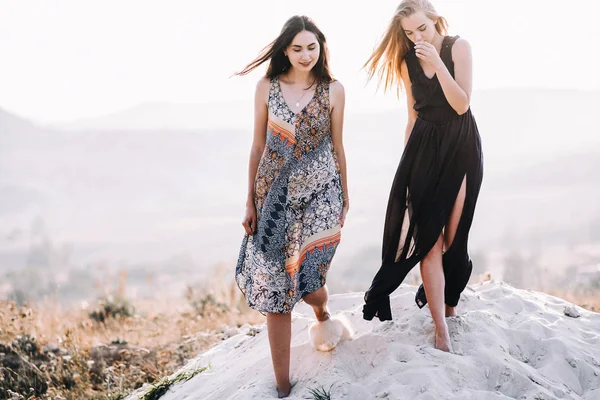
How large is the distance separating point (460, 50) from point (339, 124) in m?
0.80

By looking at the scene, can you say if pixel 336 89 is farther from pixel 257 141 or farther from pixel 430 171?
pixel 430 171

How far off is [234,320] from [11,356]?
6.98 ft

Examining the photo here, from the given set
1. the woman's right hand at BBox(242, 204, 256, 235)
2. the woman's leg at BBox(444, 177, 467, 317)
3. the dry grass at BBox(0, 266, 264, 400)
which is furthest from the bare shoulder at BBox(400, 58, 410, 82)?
the dry grass at BBox(0, 266, 264, 400)

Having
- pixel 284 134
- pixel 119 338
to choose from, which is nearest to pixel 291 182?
pixel 284 134

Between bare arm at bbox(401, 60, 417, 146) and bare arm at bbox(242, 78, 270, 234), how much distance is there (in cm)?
84

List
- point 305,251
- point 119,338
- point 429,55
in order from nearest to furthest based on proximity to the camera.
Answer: point 429,55
point 305,251
point 119,338

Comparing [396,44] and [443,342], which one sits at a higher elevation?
[396,44]

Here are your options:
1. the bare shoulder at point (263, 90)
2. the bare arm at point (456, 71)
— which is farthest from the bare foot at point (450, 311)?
the bare shoulder at point (263, 90)

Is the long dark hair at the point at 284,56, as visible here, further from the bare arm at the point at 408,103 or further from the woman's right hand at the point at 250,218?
the woman's right hand at the point at 250,218

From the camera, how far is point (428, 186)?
3.86m

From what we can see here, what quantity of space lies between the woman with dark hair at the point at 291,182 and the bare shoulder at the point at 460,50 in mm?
677

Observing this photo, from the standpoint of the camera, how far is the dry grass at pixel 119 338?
17.9ft

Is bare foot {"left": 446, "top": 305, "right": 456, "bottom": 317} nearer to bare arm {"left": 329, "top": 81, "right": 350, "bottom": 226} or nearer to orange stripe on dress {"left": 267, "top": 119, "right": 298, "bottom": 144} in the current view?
bare arm {"left": 329, "top": 81, "right": 350, "bottom": 226}

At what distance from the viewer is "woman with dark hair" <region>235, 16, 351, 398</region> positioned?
3.71 meters
